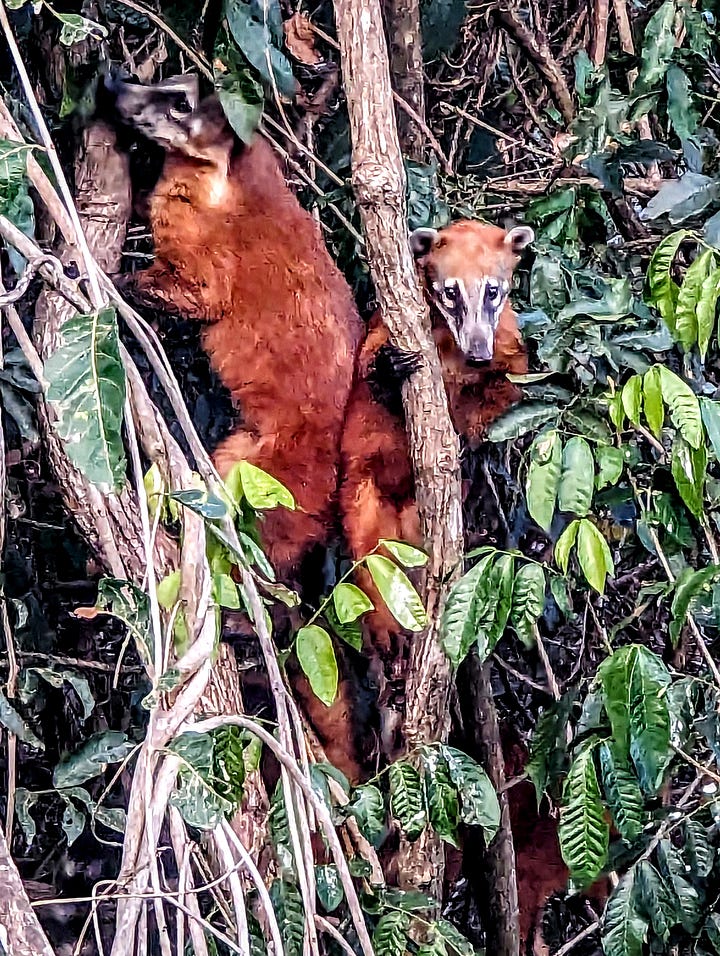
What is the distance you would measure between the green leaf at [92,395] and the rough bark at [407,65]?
1397 millimetres

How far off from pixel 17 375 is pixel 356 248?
0.95 metres

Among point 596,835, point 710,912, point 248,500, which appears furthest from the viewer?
point 710,912

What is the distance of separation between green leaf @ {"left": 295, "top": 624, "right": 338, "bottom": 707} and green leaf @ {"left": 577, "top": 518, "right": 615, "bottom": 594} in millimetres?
384

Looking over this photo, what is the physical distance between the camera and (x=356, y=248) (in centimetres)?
274

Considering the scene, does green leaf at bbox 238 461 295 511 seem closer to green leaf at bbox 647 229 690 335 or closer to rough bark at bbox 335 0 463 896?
rough bark at bbox 335 0 463 896

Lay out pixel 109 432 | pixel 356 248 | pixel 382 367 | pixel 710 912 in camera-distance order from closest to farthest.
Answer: pixel 109 432, pixel 710 912, pixel 382 367, pixel 356 248

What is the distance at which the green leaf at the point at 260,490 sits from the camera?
58.4 inches

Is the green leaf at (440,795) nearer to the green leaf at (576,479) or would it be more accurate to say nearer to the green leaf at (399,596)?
the green leaf at (399,596)

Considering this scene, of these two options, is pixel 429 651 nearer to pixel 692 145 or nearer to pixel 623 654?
pixel 623 654

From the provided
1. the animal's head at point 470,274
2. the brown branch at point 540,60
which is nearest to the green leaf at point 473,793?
the animal's head at point 470,274

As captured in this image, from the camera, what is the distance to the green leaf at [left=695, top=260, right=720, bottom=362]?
1668 mm

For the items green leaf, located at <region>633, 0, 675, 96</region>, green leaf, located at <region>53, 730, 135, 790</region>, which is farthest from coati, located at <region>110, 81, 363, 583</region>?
green leaf, located at <region>633, 0, 675, 96</region>

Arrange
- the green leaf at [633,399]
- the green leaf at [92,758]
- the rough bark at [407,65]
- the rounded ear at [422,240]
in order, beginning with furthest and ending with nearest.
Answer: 1. the rounded ear at [422,240]
2. the rough bark at [407,65]
3. the green leaf at [92,758]
4. the green leaf at [633,399]

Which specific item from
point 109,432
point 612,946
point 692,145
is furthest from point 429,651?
point 692,145
